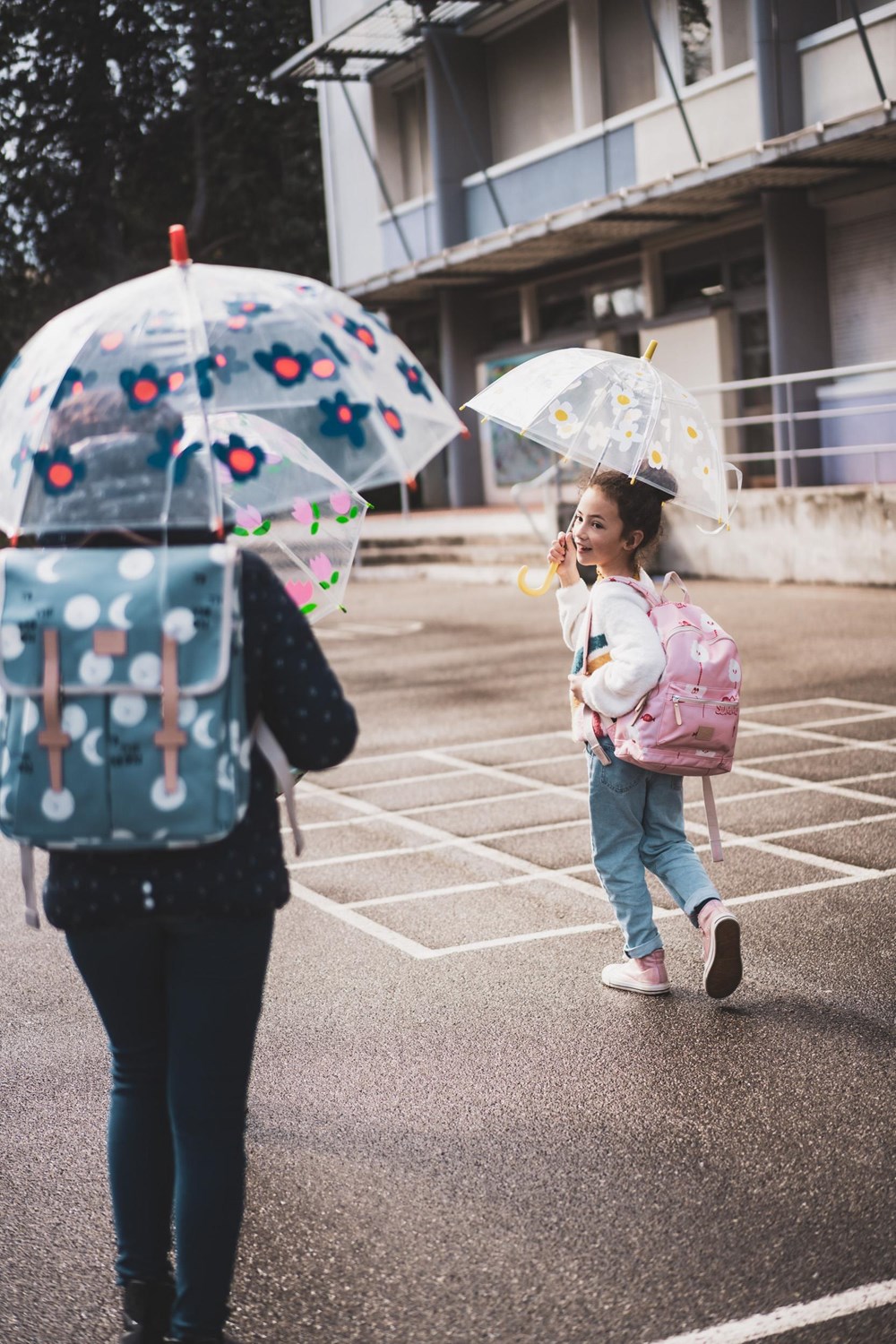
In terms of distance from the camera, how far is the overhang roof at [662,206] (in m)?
17.2

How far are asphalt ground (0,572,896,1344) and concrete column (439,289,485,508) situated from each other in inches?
823

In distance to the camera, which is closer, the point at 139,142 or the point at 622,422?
the point at 622,422

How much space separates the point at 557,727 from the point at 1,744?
7.31 metres

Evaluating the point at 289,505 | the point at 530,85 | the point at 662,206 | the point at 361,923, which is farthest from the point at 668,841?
the point at 530,85

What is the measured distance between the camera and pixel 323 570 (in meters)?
4.49

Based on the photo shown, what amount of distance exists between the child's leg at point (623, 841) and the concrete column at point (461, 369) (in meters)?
23.3

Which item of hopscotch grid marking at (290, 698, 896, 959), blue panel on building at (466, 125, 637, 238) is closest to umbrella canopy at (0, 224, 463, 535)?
hopscotch grid marking at (290, 698, 896, 959)

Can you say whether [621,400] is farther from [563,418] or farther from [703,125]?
[703,125]

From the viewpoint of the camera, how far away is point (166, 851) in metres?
2.78

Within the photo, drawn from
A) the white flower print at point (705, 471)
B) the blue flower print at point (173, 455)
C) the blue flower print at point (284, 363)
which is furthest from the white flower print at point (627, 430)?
the blue flower print at point (173, 455)

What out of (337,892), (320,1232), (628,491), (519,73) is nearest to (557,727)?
(337,892)

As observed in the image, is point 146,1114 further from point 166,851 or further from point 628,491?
point 628,491

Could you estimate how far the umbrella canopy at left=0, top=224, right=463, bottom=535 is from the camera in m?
2.80

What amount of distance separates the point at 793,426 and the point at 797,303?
2407mm
